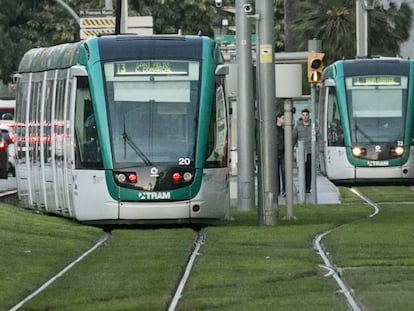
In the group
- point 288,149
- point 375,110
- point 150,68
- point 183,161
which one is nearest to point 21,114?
point 288,149

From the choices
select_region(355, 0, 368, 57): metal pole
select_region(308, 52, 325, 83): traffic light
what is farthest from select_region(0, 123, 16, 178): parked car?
select_region(308, 52, 325, 83): traffic light

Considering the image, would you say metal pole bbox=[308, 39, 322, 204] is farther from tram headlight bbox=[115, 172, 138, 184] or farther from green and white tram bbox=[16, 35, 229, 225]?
tram headlight bbox=[115, 172, 138, 184]

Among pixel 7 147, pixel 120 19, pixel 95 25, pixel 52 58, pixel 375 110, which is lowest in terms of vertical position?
pixel 7 147

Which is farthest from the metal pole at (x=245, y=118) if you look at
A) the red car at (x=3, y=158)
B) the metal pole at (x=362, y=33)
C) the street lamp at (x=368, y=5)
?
the metal pole at (x=362, y=33)

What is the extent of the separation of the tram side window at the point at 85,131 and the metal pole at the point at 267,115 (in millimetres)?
2594

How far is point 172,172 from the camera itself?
22.0m

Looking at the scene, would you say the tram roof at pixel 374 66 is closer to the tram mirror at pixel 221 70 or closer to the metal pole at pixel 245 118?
the metal pole at pixel 245 118

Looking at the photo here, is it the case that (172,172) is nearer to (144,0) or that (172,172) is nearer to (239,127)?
(239,127)

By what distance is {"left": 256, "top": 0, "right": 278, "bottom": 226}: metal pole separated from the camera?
2281 centimetres

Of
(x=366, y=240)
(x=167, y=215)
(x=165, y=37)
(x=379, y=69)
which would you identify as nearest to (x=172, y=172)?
(x=167, y=215)

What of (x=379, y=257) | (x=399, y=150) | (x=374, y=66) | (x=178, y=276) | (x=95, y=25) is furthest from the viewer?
(x=95, y=25)

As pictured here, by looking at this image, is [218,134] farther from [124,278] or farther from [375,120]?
[375,120]

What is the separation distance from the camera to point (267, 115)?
2309 cm

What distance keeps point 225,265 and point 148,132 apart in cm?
626
